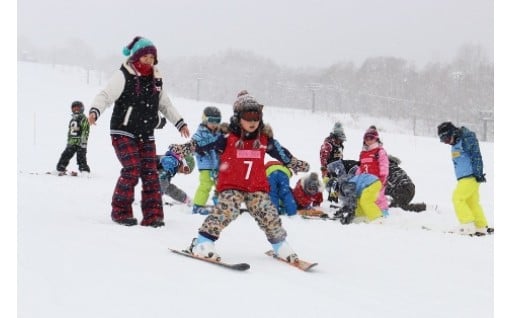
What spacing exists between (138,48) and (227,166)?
5.54ft

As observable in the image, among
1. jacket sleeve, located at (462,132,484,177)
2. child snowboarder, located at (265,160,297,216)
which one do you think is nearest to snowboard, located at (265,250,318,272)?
child snowboarder, located at (265,160,297,216)

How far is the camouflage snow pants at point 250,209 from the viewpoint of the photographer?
4.27 m

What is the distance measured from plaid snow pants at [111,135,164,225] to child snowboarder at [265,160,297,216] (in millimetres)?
2557

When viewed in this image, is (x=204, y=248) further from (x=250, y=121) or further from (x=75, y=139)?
(x=75, y=139)

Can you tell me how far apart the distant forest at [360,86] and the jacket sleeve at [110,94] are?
55095mm

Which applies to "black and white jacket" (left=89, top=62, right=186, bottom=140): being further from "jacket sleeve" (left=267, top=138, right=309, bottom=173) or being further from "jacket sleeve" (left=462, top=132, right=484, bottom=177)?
"jacket sleeve" (left=462, top=132, right=484, bottom=177)

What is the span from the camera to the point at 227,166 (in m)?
4.43

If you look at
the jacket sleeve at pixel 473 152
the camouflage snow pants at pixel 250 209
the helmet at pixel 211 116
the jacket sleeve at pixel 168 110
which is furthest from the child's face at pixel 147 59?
the jacket sleeve at pixel 473 152

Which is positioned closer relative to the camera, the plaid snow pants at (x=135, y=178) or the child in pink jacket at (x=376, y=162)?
the plaid snow pants at (x=135, y=178)

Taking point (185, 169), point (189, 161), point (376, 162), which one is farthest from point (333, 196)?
point (185, 169)

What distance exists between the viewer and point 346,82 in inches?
3482

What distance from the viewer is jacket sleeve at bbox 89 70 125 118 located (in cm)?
514

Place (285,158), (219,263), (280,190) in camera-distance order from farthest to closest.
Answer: (280,190) < (285,158) < (219,263)

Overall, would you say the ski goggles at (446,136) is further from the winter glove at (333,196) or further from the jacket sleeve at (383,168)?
the winter glove at (333,196)
